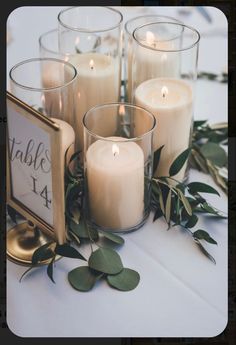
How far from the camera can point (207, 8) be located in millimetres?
1019

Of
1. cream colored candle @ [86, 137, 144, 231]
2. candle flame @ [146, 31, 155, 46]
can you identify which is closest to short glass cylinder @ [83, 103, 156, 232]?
cream colored candle @ [86, 137, 144, 231]

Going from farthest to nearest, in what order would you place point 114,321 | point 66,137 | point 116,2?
1. point 116,2
2. point 66,137
3. point 114,321

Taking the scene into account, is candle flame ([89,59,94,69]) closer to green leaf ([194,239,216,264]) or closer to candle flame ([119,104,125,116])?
candle flame ([119,104,125,116])

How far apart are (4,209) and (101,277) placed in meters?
0.15

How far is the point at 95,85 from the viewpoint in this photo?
856mm

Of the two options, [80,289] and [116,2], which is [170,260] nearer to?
[80,289]

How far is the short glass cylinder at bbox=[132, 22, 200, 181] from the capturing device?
824 millimetres

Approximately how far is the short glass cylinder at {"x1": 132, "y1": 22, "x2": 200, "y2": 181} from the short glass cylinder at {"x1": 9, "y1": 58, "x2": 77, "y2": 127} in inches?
3.6

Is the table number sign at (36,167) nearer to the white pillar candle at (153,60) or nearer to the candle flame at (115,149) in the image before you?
the candle flame at (115,149)

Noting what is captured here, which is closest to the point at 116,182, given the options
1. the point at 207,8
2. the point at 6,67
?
the point at 6,67

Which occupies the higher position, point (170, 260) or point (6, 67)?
point (6, 67)

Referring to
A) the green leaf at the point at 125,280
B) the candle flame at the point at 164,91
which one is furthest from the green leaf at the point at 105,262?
the candle flame at the point at 164,91

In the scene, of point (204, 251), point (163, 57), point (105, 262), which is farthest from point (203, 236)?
point (163, 57)

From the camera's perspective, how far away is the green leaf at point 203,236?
0.78 metres
